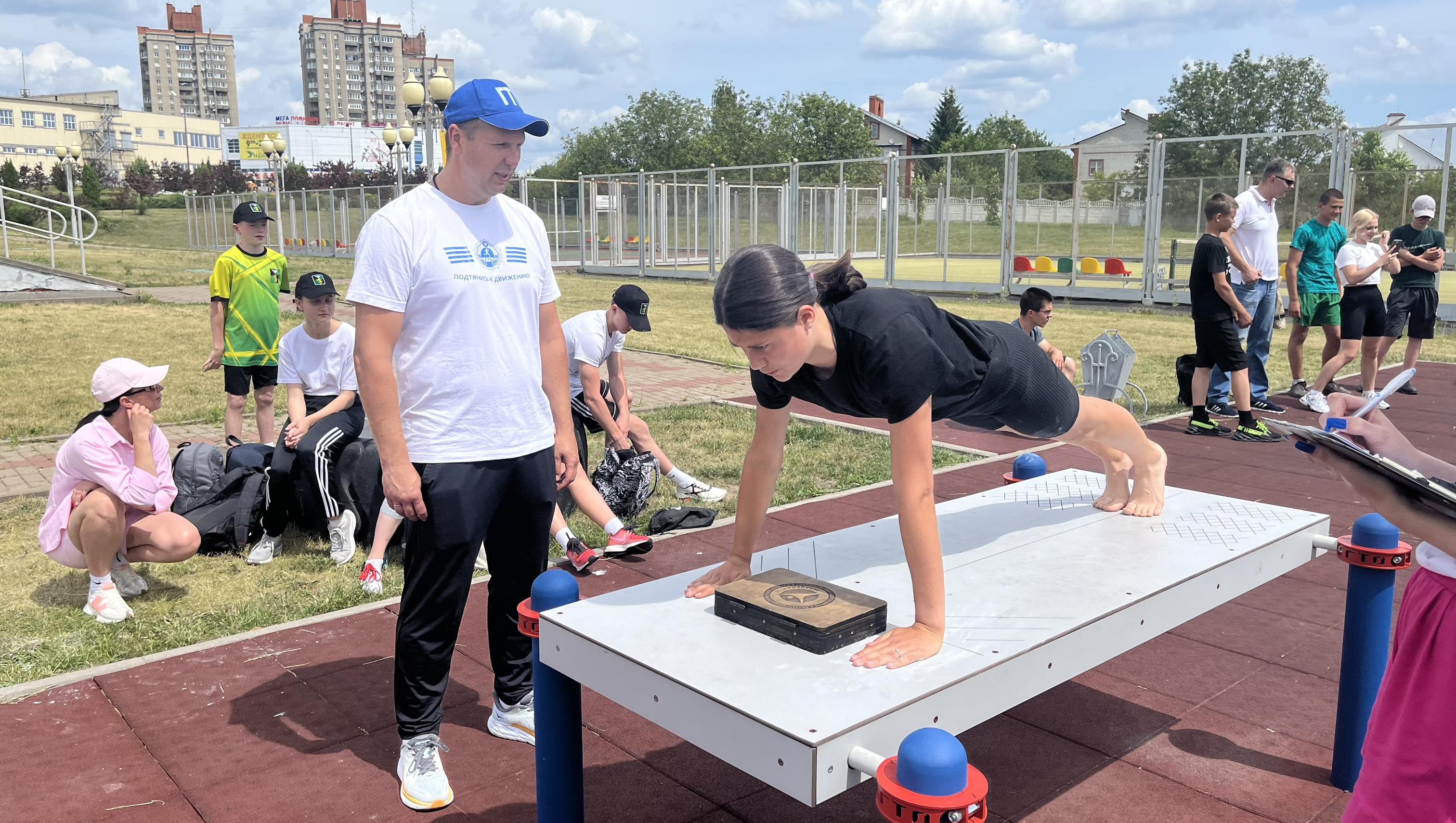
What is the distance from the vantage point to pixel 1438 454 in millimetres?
7945

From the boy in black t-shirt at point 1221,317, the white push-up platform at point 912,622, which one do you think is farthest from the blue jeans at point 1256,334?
A: the white push-up platform at point 912,622

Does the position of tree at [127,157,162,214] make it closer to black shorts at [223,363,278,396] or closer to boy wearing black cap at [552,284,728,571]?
black shorts at [223,363,278,396]

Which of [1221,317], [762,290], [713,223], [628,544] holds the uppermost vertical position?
[713,223]

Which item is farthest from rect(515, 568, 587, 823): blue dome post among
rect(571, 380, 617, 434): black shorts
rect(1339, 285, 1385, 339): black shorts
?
rect(1339, 285, 1385, 339): black shorts

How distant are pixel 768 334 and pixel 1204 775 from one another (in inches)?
82.6

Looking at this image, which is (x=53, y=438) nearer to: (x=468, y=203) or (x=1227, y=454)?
(x=468, y=203)

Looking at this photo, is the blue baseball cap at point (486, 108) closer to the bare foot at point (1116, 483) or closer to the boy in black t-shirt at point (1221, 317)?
the bare foot at point (1116, 483)

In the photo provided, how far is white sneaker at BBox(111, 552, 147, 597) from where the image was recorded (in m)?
4.91

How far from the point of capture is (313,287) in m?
5.86

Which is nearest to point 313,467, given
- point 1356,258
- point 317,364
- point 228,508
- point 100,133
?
point 228,508

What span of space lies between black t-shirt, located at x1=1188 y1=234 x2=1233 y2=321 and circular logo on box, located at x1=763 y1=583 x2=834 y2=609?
6559 millimetres

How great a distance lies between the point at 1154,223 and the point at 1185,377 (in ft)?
37.3

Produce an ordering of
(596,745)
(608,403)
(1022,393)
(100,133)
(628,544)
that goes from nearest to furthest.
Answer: (1022,393) → (596,745) → (628,544) → (608,403) → (100,133)

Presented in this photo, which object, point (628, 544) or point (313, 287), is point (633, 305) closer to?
point (628, 544)
